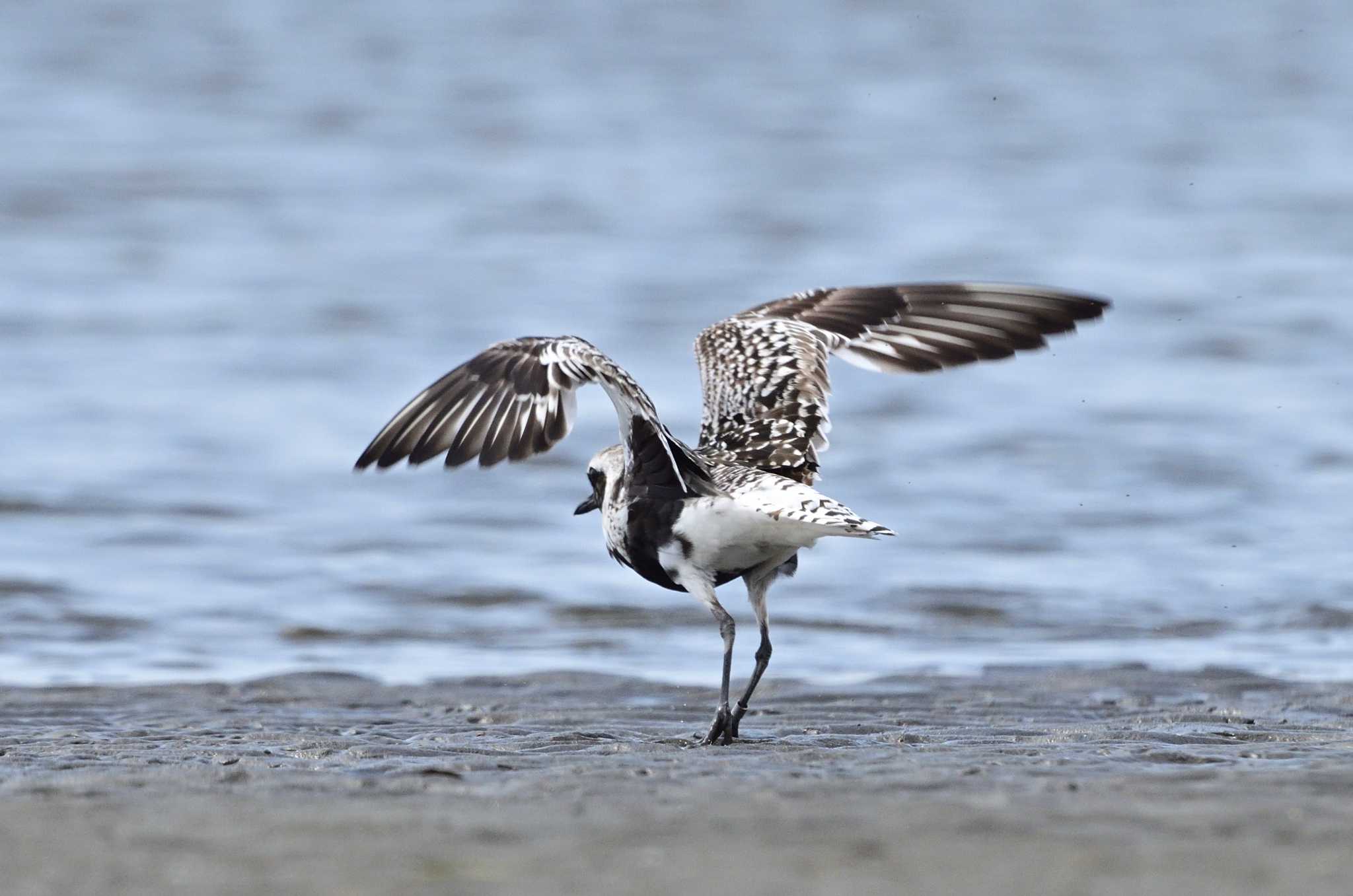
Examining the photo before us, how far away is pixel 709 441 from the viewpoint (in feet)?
29.5

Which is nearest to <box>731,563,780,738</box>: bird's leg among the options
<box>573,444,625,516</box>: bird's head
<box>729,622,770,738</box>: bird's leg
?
<box>729,622,770,738</box>: bird's leg

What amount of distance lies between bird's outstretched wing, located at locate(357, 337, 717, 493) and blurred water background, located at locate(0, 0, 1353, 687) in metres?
2.30

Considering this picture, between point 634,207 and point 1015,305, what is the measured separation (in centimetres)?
1731

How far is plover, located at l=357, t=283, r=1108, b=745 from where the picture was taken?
766 cm

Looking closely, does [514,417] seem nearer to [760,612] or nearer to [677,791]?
[760,612]

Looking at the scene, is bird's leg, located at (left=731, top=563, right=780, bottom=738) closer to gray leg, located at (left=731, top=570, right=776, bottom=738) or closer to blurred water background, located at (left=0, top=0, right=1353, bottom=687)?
gray leg, located at (left=731, top=570, right=776, bottom=738)

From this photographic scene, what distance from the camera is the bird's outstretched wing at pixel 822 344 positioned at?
8.80 metres

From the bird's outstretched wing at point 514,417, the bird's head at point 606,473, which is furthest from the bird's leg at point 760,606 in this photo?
the bird's head at point 606,473

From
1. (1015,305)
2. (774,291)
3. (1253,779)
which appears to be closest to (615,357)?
(774,291)

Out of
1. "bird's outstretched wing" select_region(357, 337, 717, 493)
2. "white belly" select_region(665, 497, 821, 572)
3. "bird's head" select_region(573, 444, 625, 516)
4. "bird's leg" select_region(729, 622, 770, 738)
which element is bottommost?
"bird's leg" select_region(729, 622, 770, 738)

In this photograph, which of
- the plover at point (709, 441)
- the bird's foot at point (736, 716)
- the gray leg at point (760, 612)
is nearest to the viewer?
the plover at point (709, 441)

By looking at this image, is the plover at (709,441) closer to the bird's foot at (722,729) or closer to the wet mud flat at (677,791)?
the bird's foot at (722,729)

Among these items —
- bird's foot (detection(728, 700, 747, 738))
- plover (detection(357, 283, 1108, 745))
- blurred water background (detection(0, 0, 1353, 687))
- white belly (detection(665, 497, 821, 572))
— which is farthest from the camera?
blurred water background (detection(0, 0, 1353, 687))

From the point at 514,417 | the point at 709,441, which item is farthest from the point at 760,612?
the point at 514,417
